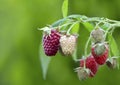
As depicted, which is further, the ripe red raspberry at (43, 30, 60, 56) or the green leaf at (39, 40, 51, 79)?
the green leaf at (39, 40, 51, 79)

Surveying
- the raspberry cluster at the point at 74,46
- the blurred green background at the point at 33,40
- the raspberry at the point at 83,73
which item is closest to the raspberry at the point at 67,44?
the raspberry cluster at the point at 74,46

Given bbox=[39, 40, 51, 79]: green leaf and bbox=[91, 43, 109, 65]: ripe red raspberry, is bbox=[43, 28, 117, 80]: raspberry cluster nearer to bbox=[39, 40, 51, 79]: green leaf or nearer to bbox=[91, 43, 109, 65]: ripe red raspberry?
bbox=[91, 43, 109, 65]: ripe red raspberry

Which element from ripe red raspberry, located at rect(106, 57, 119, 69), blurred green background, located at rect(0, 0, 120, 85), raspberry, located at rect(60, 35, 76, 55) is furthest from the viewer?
blurred green background, located at rect(0, 0, 120, 85)

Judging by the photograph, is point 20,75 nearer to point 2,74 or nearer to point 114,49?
point 2,74

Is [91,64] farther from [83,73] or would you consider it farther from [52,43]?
[52,43]

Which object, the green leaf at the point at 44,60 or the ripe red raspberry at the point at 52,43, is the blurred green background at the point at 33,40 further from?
the ripe red raspberry at the point at 52,43

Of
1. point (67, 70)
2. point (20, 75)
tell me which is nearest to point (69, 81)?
point (67, 70)

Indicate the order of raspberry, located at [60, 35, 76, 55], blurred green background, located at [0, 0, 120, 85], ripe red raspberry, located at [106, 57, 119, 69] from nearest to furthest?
raspberry, located at [60, 35, 76, 55], ripe red raspberry, located at [106, 57, 119, 69], blurred green background, located at [0, 0, 120, 85]

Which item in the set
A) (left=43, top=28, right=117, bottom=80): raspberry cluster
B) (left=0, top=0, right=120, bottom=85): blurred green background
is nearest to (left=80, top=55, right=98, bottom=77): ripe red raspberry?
(left=43, top=28, right=117, bottom=80): raspberry cluster

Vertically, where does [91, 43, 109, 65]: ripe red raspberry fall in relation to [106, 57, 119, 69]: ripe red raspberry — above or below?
above
